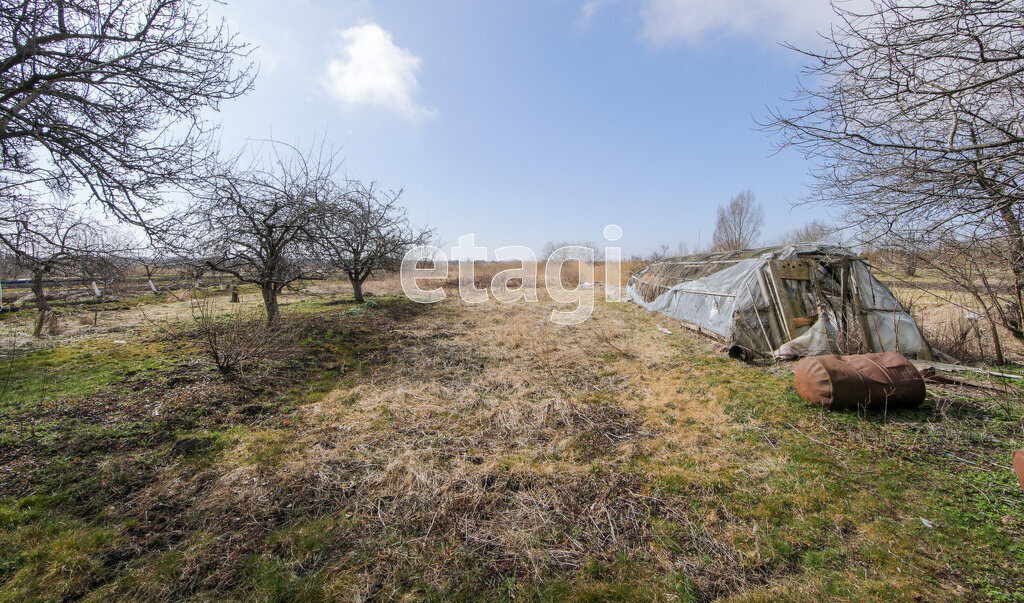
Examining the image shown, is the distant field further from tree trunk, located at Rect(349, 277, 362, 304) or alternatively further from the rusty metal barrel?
tree trunk, located at Rect(349, 277, 362, 304)

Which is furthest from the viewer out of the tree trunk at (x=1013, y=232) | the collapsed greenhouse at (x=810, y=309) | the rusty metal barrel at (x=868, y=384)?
the collapsed greenhouse at (x=810, y=309)

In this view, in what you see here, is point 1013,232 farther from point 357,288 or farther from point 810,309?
point 357,288

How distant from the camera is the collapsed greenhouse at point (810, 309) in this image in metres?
6.13

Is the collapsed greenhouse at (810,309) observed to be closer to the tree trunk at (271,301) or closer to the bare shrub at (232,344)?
the bare shrub at (232,344)

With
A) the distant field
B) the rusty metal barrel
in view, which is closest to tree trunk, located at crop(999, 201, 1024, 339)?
the rusty metal barrel

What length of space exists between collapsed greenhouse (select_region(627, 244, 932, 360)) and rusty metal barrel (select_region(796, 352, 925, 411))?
1970 mm

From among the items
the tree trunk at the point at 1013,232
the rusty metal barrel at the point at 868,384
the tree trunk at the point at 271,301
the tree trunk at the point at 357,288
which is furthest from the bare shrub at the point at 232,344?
the tree trunk at the point at 1013,232

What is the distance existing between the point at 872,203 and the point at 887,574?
364 centimetres

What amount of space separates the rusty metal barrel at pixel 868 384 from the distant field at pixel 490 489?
18 centimetres

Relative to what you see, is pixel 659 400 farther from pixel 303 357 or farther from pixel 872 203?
pixel 303 357

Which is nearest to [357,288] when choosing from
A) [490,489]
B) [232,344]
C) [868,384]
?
[232,344]

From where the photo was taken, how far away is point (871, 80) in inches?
130

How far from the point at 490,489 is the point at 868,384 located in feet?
14.5

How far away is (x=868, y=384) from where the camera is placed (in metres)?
4.12
